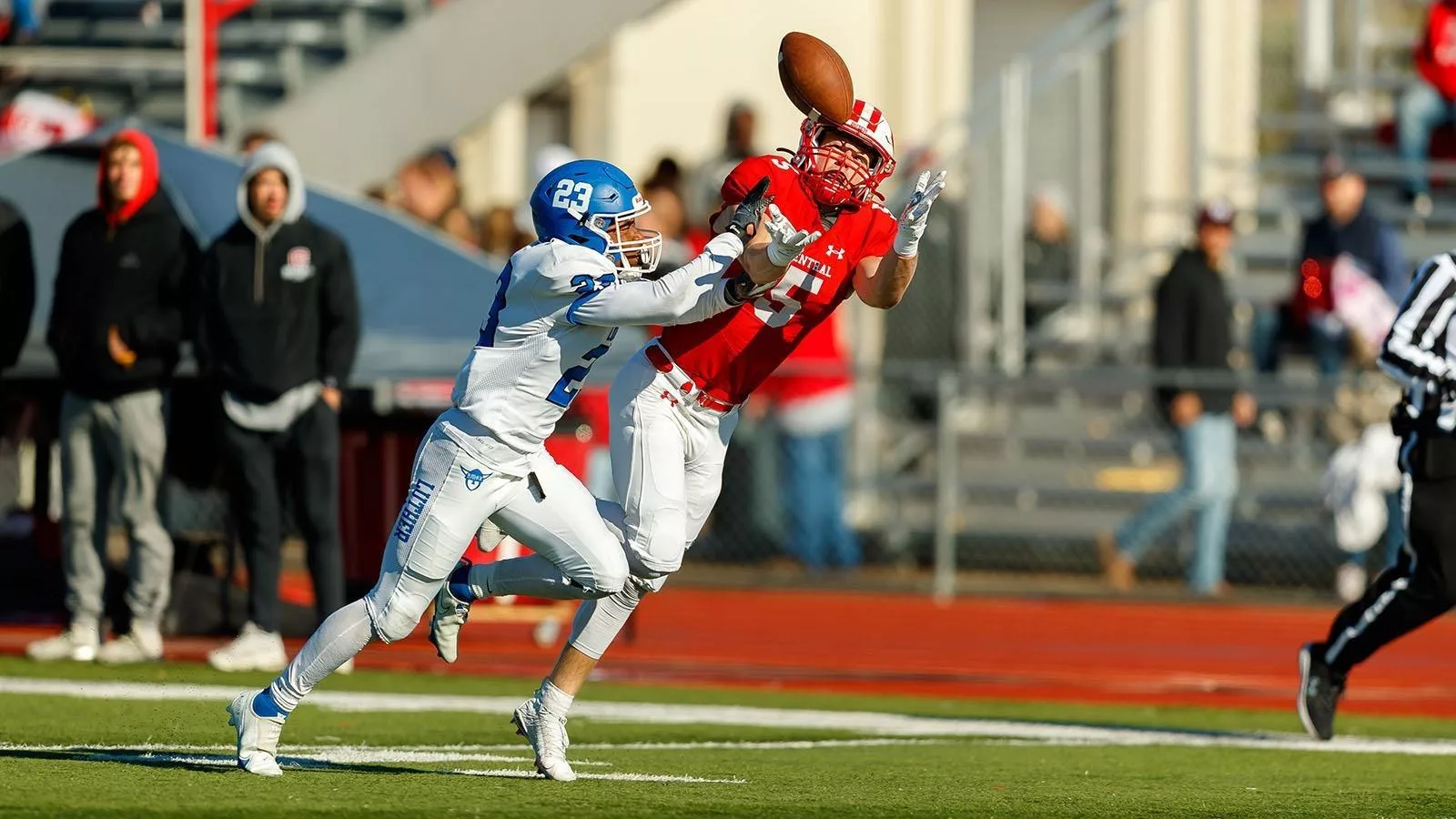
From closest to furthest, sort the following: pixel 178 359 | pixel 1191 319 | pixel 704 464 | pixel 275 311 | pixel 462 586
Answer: pixel 462 586 → pixel 704 464 → pixel 275 311 → pixel 178 359 → pixel 1191 319

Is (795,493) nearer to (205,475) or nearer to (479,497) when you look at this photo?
(205,475)

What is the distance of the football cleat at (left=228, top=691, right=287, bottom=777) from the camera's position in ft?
24.1

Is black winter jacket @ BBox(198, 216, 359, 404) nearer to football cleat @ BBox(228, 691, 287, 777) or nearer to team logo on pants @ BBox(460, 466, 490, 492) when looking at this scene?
football cleat @ BBox(228, 691, 287, 777)

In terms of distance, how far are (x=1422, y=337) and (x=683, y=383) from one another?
2.95 metres

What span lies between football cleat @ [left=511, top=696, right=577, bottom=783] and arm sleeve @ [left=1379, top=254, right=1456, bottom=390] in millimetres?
3576

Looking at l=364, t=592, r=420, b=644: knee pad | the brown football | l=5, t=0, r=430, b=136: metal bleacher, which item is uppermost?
l=5, t=0, r=430, b=136: metal bleacher

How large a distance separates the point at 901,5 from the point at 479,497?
12856 millimetres

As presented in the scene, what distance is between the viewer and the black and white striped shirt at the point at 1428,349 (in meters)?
9.27

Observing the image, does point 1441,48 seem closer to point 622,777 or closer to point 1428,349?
point 1428,349

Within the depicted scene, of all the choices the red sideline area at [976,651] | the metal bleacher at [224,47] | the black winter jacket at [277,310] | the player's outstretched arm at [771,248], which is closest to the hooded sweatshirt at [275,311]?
the black winter jacket at [277,310]

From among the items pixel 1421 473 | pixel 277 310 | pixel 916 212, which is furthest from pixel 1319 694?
pixel 277 310

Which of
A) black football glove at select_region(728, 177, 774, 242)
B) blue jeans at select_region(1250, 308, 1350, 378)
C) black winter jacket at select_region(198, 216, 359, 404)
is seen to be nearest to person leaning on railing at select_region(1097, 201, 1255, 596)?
blue jeans at select_region(1250, 308, 1350, 378)

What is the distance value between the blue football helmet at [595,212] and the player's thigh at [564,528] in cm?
66

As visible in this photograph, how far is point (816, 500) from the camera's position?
A: 630 inches
